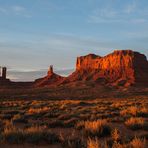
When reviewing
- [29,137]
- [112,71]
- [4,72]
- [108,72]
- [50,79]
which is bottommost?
[29,137]

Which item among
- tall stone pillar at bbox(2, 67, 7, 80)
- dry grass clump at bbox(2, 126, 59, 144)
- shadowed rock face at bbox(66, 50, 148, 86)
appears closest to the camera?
dry grass clump at bbox(2, 126, 59, 144)

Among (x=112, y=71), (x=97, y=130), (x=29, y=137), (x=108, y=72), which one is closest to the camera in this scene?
(x=29, y=137)

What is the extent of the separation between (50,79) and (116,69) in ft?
108

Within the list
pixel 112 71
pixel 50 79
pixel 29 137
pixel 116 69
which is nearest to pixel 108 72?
pixel 112 71

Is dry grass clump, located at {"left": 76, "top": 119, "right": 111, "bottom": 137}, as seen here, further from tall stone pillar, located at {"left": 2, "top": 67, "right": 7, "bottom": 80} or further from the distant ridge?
tall stone pillar, located at {"left": 2, "top": 67, "right": 7, "bottom": 80}

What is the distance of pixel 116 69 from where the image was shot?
155875 mm

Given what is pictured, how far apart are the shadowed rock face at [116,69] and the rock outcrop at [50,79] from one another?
20.5 feet

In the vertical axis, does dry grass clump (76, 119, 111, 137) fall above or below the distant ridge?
below

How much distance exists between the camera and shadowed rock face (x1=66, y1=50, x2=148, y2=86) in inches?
5610

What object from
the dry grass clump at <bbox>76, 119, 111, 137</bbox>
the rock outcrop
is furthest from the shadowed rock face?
the dry grass clump at <bbox>76, 119, 111, 137</bbox>

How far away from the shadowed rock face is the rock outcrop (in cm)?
624

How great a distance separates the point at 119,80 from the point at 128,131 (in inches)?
5015

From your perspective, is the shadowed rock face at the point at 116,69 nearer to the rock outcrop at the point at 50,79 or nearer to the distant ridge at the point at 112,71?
the distant ridge at the point at 112,71

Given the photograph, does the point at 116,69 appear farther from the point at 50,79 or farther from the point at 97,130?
the point at 97,130
